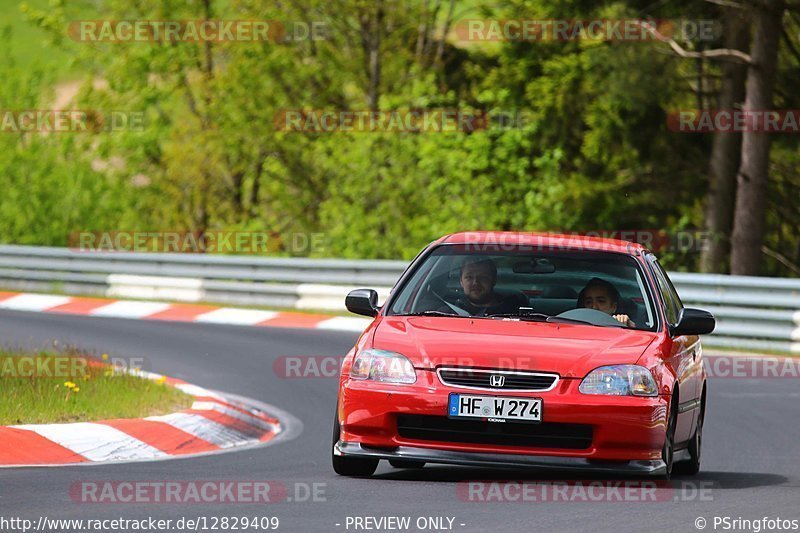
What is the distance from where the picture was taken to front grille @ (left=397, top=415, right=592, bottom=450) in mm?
8516

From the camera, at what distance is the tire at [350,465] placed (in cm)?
897

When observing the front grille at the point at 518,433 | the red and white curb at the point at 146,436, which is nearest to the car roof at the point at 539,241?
the front grille at the point at 518,433

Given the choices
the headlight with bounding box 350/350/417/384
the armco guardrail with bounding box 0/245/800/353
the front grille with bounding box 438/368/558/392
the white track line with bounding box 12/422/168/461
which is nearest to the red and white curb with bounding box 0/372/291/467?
the white track line with bounding box 12/422/168/461

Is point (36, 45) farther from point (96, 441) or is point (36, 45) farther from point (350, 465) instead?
point (350, 465)

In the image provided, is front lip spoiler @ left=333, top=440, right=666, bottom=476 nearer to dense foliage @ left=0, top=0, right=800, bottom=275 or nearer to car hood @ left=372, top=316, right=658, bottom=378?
car hood @ left=372, top=316, right=658, bottom=378

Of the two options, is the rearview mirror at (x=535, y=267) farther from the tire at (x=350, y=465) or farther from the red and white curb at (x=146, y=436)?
the red and white curb at (x=146, y=436)

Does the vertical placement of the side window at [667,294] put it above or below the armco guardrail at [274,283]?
above

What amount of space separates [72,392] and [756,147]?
17275mm

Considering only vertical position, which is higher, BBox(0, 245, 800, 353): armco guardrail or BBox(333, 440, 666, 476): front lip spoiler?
BBox(333, 440, 666, 476): front lip spoiler

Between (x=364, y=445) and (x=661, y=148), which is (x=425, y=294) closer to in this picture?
(x=364, y=445)

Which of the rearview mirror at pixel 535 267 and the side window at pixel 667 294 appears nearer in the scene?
the rearview mirror at pixel 535 267

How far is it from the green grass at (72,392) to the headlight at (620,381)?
3896 mm

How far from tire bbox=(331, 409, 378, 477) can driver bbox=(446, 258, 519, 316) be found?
1.20 m

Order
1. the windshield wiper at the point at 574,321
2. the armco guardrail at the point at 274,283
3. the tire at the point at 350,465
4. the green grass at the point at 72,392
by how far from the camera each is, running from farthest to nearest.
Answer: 1. the armco guardrail at the point at 274,283
2. the green grass at the point at 72,392
3. the windshield wiper at the point at 574,321
4. the tire at the point at 350,465
